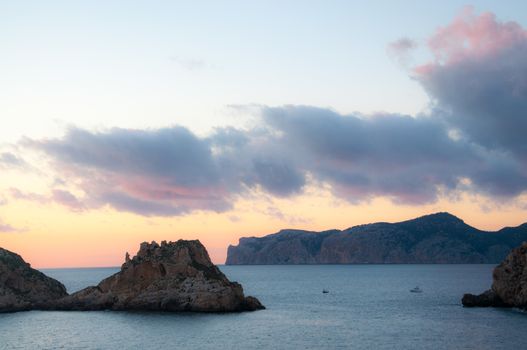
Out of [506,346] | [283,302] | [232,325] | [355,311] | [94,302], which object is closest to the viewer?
[506,346]

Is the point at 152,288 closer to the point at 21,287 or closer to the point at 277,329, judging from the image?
the point at 21,287

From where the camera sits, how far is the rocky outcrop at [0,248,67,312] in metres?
117

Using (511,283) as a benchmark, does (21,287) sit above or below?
below

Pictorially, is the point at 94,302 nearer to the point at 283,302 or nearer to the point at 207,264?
the point at 207,264

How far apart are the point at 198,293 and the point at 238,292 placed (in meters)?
7.67

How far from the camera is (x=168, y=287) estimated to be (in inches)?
4392

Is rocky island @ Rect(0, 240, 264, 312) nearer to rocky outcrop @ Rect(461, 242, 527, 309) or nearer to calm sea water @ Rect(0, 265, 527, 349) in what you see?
calm sea water @ Rect(0, 265, 527, 349)

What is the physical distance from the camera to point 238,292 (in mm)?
112062

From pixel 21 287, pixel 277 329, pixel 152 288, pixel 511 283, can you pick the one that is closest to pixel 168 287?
pixel 152 288

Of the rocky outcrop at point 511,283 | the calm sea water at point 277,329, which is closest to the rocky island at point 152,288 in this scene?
the calm sea water at point 277,329

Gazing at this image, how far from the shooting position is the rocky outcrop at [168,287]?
355 feet

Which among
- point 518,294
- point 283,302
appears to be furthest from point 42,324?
point 518,294

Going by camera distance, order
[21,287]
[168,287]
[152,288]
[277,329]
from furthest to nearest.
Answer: [21,287]
[152,288]
[168,287]
[277,329]

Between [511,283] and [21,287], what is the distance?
90.5 meters
